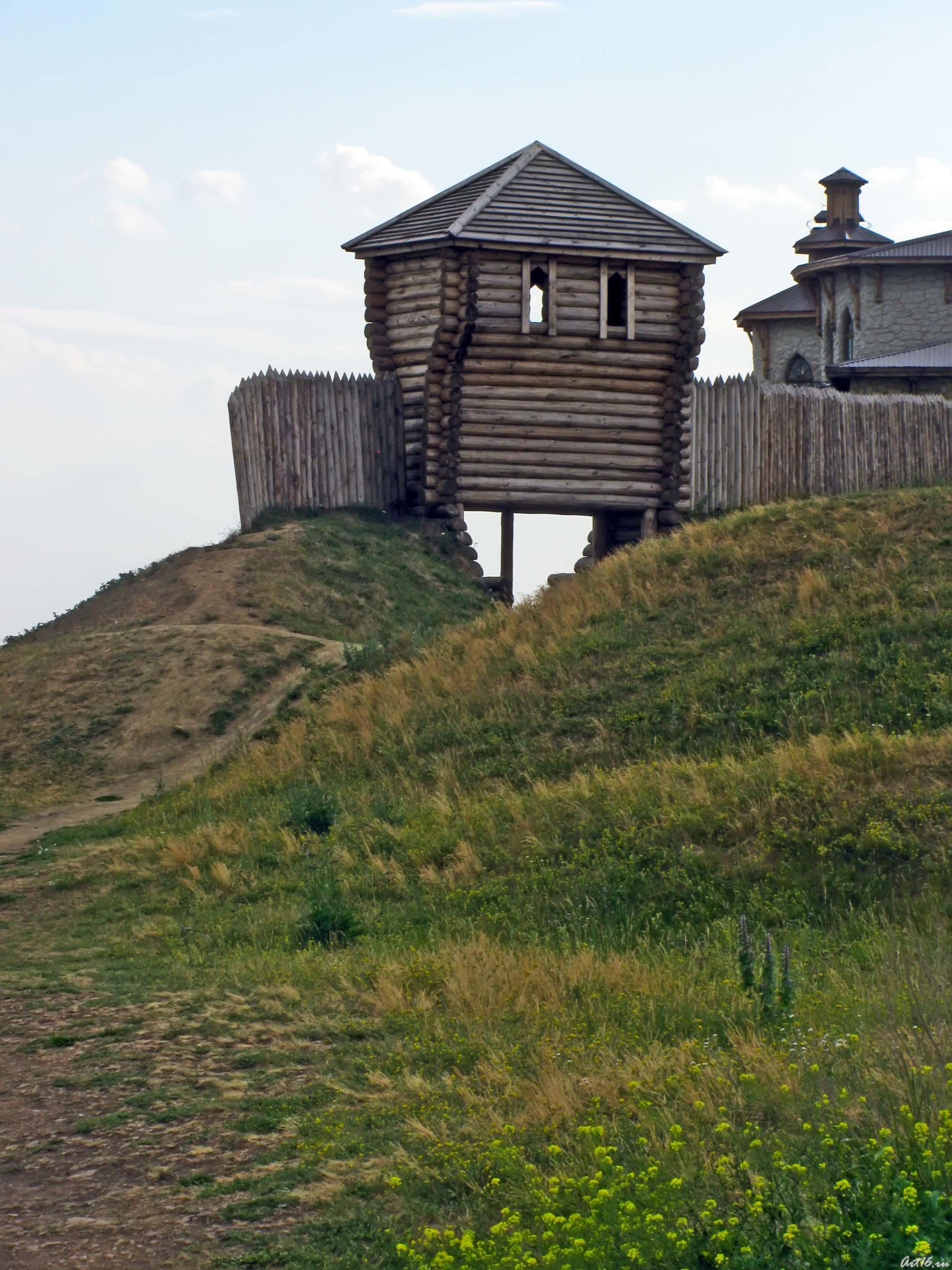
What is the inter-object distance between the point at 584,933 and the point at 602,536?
750 inches

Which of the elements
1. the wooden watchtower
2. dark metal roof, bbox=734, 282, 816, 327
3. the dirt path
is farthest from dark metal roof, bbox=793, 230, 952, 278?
the dirt path

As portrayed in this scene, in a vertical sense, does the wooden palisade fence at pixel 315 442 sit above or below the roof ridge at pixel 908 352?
below

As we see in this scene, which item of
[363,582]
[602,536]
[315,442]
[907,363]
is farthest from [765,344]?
[363,582]

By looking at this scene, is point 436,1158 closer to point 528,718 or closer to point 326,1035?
point 326,1035

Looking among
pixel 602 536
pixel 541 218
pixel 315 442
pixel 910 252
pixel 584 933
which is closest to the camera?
pixel 584 933

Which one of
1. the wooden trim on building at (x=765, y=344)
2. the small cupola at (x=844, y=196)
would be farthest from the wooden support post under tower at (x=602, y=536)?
the small cupola at (x=844, y=196)

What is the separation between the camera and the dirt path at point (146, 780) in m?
14.7

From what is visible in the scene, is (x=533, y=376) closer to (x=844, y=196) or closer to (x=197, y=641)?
(x=197, y=641)

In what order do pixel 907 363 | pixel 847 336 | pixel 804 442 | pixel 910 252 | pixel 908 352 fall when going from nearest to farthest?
pixel 804 442
pixel 907 363
pixel 908 352
pixel 910 252
pixel 847 336

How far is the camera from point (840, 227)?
48000 millimetres

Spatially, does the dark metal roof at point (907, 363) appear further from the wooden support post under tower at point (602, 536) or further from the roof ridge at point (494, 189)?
the roof ridge at point (494, 189)

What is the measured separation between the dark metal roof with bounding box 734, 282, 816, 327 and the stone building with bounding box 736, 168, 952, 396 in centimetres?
4

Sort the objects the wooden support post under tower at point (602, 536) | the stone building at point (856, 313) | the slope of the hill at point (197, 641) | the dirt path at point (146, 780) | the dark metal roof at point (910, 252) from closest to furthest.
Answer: the dirt path at point (146, 780), the slope of the hill at point (197, 641), the wooden support post under tower at point (602, 536), the stone building at point (856, 313), the dark metal roof at point (910, 252)

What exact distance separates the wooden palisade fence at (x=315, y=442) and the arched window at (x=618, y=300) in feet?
13.7
